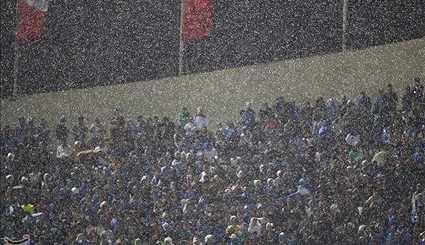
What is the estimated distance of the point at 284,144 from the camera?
1105cm

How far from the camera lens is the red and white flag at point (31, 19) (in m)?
15.8

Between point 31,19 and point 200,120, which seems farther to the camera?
point 31,19

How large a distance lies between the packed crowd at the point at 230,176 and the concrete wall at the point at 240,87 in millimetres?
206

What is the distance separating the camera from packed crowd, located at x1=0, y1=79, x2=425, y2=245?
A: 31.6ft

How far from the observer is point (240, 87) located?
41.3ft

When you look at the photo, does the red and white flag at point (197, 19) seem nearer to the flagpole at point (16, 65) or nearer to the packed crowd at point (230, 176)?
the packed crowd at point (230, 176)

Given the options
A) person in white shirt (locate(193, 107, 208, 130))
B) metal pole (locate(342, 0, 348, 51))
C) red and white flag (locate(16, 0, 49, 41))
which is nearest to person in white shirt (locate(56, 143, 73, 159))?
person in white shirt (locate(193, 107, 208, 130))

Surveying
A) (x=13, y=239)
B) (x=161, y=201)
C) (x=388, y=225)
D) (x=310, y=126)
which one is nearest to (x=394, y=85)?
(x=310, y=126)

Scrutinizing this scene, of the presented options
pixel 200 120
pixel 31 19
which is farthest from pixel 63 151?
pixel 31 19

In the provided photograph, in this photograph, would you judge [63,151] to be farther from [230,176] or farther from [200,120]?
[230,176]

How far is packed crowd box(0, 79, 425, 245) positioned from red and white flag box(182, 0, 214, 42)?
51.3 inches

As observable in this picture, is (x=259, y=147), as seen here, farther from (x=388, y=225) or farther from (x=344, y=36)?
(x=388, y=225)

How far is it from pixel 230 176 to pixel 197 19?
10.3ft

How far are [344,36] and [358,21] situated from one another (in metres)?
0.26
